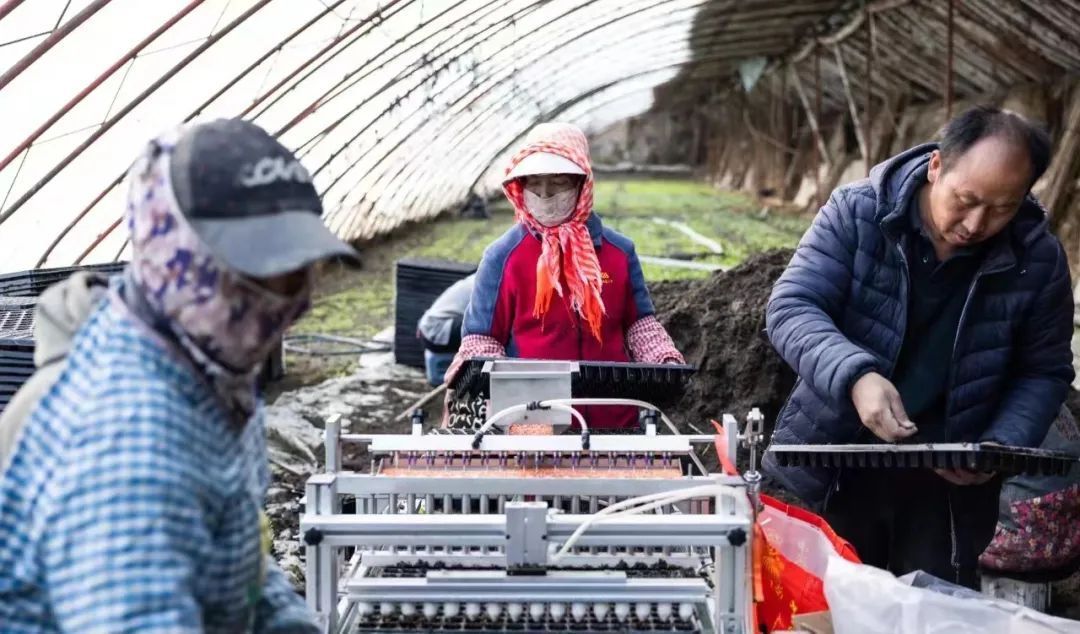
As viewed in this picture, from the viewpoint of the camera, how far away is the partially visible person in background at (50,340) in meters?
1.42

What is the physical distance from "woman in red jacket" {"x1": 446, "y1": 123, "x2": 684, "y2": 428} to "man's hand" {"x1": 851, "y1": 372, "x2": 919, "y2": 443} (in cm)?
109

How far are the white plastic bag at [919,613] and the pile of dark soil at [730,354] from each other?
342 cm

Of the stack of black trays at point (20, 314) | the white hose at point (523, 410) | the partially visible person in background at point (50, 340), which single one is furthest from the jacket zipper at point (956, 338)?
the partially visible person in background at point (50, 340)

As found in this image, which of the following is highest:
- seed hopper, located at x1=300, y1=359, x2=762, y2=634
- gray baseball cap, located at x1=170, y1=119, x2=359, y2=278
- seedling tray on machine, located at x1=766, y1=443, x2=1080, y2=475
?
gray baseball cap, located at x1=170, y1=119, x2=359, y2=278

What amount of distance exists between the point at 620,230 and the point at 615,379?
582 inches

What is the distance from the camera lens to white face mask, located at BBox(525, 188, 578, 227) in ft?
12.5

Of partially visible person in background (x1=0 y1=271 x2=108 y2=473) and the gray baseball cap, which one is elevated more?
the gray baseball cap

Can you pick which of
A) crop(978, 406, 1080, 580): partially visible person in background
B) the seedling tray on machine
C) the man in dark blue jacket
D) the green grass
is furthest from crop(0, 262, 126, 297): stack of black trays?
the green grass

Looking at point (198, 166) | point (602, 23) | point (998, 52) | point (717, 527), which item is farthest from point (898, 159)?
point (602, 23)

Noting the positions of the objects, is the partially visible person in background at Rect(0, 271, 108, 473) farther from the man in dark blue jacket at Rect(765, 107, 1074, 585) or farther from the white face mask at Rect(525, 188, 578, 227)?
the white face mask at Rect(525, 188, 578, 227)

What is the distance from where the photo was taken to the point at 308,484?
2.17 metres

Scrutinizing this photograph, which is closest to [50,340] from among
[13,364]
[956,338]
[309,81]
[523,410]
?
[523,410]

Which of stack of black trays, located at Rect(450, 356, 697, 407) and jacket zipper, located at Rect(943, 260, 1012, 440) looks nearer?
jacket zipper, located at Rect(943, 260, 1012, 440)

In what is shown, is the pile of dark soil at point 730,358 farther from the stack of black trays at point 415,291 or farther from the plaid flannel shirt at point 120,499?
the plaid flannel shirt at point 120,499
